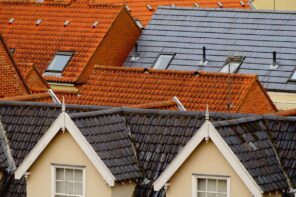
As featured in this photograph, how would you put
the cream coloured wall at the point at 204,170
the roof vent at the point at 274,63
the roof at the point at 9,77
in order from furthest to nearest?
1. the roof vent at the point at 274,63
2. the roof at the point at 9,77
3. the cream coloured wall at the point at 204,170

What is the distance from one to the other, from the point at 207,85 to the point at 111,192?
24260 mm

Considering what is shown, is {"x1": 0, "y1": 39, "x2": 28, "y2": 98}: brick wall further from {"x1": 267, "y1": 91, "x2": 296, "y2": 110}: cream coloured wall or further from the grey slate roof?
the grey slate roof

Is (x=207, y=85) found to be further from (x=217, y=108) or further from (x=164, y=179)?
(x=164, y=179)

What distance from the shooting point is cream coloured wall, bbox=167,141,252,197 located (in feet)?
148

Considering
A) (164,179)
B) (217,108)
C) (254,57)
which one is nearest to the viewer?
(164,179)

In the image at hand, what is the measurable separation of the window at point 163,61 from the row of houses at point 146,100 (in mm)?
79

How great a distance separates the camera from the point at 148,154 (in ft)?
158

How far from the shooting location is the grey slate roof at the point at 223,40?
8094 cm

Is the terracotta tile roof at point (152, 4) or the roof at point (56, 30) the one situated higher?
the terracotta tile roof at point (152, 4)

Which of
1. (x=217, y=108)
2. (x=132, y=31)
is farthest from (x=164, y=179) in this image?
(x=132, y=31)

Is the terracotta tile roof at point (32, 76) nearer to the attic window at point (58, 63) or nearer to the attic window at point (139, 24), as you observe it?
the attic window at point (58, 63)

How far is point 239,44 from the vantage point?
8338 cm

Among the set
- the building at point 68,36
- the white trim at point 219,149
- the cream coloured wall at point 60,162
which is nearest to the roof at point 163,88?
the building at point 68,36

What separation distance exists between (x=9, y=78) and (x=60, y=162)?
15.4 metres
